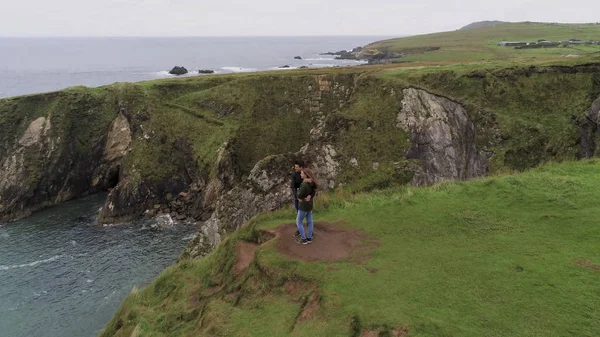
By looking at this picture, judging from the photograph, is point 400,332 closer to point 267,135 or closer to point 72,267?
point 72,267

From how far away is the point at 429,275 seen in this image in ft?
45.5

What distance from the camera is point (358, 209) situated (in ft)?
66.9

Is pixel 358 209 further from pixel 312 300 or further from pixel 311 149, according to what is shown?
pixel 311 149

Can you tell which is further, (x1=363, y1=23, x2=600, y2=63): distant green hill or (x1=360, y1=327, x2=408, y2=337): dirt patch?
(x1=363, y1=23, x2=600, y2=63): distant green hill

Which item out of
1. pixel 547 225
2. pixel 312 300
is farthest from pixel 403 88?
pixel 312 300

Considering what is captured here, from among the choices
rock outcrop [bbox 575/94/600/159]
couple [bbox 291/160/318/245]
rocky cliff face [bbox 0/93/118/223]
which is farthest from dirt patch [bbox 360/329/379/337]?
rocky cliff face [bbox 0/93/118/223]

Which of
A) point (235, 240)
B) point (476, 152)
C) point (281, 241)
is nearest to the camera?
point (281, 241)

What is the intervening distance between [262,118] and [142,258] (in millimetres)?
29757

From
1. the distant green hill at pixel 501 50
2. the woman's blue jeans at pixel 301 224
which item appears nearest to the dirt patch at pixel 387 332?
the woman's blue jeans at pixel 301 224

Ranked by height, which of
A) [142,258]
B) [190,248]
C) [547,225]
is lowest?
[142,258]

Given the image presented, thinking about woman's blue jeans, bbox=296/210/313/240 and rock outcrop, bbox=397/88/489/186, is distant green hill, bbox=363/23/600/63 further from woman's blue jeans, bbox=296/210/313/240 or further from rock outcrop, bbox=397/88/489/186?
woman's blue jeans, bbox=296/210/313/240

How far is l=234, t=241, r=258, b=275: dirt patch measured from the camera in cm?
1764

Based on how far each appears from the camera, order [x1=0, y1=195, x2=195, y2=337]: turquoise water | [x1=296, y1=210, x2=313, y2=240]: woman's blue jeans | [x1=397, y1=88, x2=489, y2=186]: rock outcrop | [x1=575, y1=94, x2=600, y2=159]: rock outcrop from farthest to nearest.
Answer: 1. [x1=397, y1=88, x2=489, y2=186]: rock outcrop
2. [x1=575, y1=94, x2=600, y2=159]: rock outcrop
3. [x1=0, y1=195, x2=195, y2=337]: turquoise water
4. [x1=296, y1=210, x2=313, y2=240]: woman's blue jeans

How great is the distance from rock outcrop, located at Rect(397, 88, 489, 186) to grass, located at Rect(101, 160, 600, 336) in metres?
21.3
